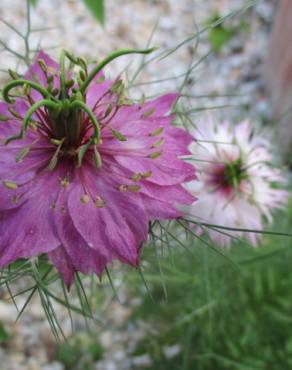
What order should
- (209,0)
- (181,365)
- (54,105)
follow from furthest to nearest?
1. (209,0)
2. (181,365)
3. (54,105)

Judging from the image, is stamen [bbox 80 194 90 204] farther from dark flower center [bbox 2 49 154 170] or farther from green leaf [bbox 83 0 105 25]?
green leaf [bbox 83 0 105 25]

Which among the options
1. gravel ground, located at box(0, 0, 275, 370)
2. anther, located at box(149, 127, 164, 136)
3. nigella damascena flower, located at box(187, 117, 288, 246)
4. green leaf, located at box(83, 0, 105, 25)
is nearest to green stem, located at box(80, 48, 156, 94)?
anther, located at box(149, 127, 164, 136)

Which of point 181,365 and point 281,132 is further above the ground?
point 281,132

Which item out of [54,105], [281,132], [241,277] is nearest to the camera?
[54,105]

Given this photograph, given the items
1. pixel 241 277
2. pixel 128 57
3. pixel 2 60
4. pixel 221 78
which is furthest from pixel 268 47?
pixel 241 277

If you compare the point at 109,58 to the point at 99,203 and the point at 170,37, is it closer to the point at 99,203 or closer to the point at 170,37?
the point at 99,203

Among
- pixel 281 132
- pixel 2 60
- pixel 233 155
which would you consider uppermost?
pixel 2 60

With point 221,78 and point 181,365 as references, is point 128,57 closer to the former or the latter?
point 221,78
